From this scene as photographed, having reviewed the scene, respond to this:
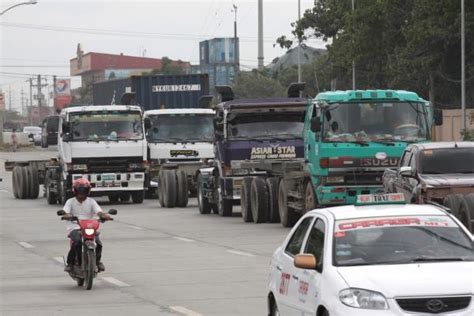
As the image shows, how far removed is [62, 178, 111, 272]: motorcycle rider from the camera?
17.9 metres

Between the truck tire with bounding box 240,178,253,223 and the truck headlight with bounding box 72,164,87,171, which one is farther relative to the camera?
the truck headlight with bounding box 72,164,87,171

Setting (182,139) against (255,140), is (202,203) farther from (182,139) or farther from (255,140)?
(182,139)

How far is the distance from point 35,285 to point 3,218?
18.9 m

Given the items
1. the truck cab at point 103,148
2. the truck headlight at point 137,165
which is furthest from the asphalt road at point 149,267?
the truck headlight at point 137,165

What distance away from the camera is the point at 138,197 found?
4144cm

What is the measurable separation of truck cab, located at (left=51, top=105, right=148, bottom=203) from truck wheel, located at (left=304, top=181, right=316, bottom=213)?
482 inches

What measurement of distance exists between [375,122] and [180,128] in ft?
51.6

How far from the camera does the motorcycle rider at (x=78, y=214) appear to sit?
704 inches

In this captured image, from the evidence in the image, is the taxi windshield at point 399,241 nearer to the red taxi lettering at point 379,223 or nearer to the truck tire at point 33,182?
the red taxi lettering at point 379,223

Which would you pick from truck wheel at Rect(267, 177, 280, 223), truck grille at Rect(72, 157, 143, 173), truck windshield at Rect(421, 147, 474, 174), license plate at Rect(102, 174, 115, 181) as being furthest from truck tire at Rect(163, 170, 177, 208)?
truck windshield at Rect(421, 147, 474, 174)

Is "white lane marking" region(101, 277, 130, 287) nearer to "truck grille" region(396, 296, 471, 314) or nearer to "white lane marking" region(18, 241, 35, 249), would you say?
"white lane marking" region(18, 241, 35, 249)

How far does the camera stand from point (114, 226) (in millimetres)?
32156

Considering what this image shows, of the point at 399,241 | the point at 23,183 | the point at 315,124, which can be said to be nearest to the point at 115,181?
the point at 23,183

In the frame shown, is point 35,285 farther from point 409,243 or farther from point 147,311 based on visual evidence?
point 409,243
